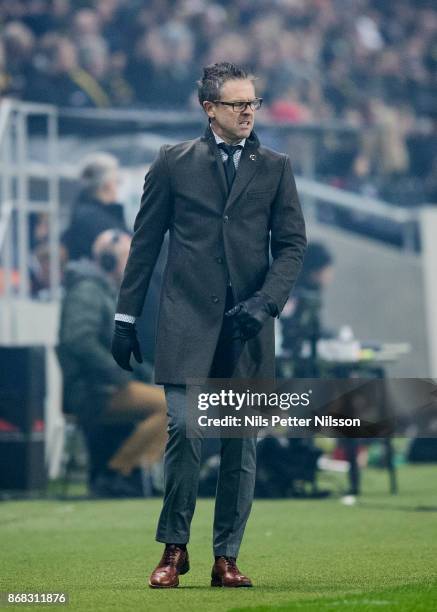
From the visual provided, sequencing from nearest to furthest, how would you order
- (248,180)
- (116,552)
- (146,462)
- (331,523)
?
(248,180) → (116,552) → (331,523) → (146,462)

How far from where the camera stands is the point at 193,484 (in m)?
4.54

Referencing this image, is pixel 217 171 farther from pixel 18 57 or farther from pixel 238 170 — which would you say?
pixel 18 57

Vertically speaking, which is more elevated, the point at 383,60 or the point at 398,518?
the point at 383,60

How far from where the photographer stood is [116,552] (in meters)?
5.95

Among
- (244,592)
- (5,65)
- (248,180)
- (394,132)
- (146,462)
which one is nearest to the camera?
(244,592)

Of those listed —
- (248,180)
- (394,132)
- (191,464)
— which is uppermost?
Answer: (394,132)

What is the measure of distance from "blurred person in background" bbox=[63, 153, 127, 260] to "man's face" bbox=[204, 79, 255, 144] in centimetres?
570

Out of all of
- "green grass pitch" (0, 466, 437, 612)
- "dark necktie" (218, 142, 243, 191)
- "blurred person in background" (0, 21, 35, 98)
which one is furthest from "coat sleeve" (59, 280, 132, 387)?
"dark necktie" (218, 142, 243, 191)

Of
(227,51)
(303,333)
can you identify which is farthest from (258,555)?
(227,51)

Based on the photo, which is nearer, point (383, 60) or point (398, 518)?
point (398, 518)

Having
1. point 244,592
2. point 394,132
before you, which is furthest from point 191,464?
point 394,132

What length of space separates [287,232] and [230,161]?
1.08ft

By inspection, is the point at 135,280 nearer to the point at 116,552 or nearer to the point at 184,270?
the point at 184,270

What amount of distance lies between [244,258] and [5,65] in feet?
28.2
